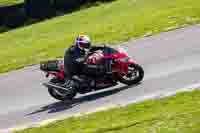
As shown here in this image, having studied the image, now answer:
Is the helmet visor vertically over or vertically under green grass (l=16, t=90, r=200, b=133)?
over

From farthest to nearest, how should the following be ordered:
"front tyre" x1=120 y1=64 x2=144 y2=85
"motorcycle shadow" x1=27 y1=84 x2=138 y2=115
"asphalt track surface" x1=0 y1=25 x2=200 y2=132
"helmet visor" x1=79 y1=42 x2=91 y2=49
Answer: "front tyre" x1=120 y1=64 x2=144 y2=85, "motorcycle shadow" x1=27 y1=84 x2=138 y2=115, "helmet visor" x1=79 y1=42 x2=91 y2=49, "asphalt track surface" x1=0 y1=25 x2=200 y2=132

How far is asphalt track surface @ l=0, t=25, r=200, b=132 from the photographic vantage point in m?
16.0

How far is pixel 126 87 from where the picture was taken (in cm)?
1670

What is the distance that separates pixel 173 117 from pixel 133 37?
12.0m

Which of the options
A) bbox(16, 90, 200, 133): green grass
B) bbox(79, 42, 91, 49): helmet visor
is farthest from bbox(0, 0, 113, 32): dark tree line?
bbox(16, 90, 200, 133): green grass

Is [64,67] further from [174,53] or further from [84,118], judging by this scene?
[174,53]

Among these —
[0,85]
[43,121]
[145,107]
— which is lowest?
[0,85]

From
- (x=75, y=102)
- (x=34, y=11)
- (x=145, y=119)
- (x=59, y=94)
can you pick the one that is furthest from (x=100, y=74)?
(x=34, y=11)

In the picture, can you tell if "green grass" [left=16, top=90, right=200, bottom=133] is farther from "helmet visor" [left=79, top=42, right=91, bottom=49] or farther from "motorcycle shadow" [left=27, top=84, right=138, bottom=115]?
"helmet visor" [left=79, top=42, right=91, bottom=49]

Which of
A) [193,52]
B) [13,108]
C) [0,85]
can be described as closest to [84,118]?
[13,108]

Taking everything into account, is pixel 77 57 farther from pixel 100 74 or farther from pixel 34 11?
pixel 34 11

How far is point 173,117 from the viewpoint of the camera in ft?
40.1

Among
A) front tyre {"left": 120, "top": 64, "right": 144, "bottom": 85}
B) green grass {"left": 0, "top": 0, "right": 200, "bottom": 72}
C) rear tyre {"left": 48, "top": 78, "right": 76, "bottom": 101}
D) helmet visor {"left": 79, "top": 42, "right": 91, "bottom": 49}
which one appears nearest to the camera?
helmet visor {"left": 79, "top": 42, "right": 91, "bottom": 49}

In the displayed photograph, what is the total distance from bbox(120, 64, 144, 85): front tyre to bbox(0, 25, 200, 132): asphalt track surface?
210mm
